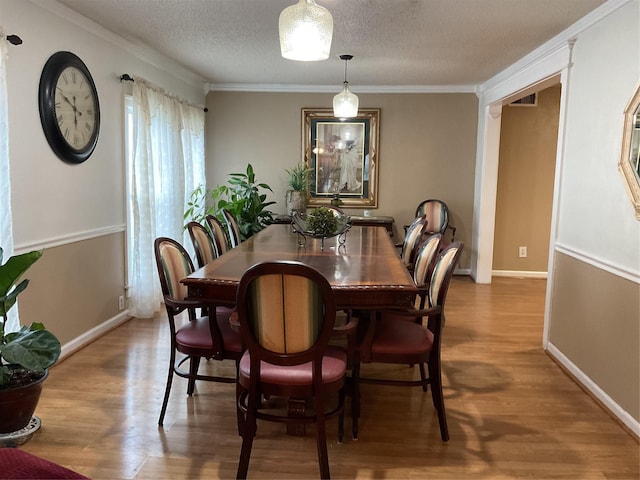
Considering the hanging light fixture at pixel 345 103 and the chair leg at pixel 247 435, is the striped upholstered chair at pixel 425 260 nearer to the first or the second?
the chair leg at pixel 247 435

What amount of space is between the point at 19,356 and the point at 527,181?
5638 millimetres

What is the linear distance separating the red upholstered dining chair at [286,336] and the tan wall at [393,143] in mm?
4501

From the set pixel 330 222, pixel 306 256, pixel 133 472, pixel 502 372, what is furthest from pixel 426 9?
pixel 133 472

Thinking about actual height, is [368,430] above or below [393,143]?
below

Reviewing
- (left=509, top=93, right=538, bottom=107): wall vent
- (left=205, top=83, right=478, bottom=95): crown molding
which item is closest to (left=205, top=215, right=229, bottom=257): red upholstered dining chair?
(left=205, top=83, right=478, bottom=95): crown molding

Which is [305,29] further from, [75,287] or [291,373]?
[75,287]

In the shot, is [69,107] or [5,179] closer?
[5,179]

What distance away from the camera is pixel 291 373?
6.62 feet

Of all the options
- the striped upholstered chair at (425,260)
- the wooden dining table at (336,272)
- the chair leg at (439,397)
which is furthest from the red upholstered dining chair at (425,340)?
the striped upholstered chair at (425,260)

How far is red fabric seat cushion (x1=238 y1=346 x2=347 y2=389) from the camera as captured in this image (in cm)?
200

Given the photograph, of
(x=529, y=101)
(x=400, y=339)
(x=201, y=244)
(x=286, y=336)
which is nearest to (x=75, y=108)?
(x=201, y=244)

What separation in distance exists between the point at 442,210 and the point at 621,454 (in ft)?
13.2

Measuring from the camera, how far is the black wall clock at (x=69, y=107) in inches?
124

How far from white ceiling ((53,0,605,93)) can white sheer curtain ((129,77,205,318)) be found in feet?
1.70
